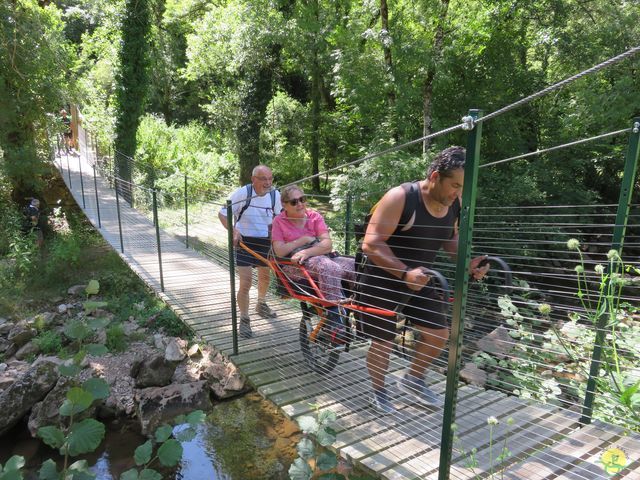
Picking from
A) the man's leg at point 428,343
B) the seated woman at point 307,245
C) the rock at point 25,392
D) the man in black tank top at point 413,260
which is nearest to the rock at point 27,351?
the rock at point 25,392

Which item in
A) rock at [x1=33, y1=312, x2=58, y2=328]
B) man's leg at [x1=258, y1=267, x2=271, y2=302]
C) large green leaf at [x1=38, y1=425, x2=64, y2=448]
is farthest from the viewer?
rock at [x1=33, y1=312, x2=58, y2=328]

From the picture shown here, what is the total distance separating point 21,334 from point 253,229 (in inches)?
149

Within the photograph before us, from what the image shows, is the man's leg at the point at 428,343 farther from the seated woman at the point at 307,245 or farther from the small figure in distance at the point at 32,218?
the small figure in distance at the point at 32,218

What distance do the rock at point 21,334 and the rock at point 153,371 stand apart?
1.60m

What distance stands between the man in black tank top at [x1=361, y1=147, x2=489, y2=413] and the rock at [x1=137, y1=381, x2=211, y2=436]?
2.71 m

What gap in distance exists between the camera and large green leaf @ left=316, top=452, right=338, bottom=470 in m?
1.41

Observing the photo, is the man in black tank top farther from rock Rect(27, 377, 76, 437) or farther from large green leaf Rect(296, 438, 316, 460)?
rock Rect(27, 377, 76, 437)

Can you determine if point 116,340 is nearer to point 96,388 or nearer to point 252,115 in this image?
point 96,388

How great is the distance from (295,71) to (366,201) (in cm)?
584

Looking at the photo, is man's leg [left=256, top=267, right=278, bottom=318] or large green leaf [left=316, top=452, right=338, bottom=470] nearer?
large green leaf [left=316, top=452, right=338, bottom=470]

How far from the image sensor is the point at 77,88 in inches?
282

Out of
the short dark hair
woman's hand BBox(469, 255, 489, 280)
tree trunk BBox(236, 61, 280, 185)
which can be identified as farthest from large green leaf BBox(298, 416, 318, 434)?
tree trunk BBox(236, 61, 280, 185)

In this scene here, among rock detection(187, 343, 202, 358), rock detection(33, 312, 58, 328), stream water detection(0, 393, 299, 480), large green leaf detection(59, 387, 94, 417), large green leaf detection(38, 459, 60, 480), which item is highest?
large green leaf detection(59, 387, 94, 417)

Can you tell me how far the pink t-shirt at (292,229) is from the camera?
252 centimetres
